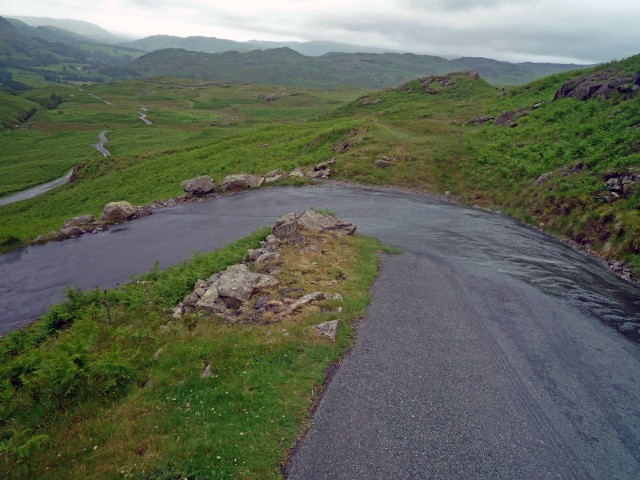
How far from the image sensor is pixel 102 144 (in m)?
118

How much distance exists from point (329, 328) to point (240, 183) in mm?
38791

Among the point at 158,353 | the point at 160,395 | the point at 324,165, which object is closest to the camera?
the point at 160,395

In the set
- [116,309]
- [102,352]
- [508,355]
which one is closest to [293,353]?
[102,352]

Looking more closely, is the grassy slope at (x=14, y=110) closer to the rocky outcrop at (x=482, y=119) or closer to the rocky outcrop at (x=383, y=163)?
the rocky outcrop at (x=383, y=163)

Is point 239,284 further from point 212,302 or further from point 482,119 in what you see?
point 482,119

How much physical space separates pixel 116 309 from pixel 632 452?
24.0 metres

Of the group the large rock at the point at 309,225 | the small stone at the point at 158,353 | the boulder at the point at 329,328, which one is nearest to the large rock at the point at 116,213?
the large rock at the point at 309,225

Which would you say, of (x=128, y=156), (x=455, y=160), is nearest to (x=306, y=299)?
(x=455, y=160)

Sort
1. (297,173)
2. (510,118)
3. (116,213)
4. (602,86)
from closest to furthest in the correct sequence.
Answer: (116,213) < (602,86) < (297,173) < (510,118)

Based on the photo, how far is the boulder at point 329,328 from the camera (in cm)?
1748

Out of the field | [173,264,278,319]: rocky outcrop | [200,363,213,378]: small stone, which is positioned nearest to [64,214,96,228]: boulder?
the field

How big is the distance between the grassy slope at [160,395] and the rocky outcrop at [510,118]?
51168 millimetres

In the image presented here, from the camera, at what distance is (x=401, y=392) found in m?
14.6

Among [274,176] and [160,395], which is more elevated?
[160,395]
